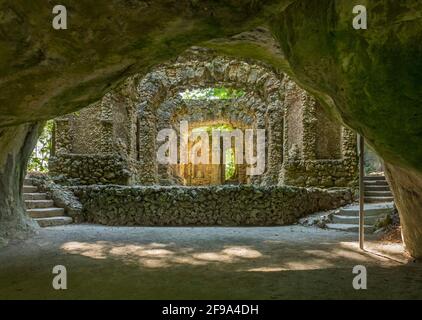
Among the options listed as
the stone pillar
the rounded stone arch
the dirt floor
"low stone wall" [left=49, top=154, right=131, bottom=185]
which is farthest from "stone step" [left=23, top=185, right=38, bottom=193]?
the rounded stone arch

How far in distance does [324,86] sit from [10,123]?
3277 mm

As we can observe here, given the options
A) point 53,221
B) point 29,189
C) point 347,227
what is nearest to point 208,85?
point 29,189

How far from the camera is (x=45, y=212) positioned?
827cm

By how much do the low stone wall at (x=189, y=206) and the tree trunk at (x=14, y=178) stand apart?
2301 mm

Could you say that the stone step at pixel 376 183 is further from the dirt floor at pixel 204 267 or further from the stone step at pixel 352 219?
the dirt floor at pixel 204 267

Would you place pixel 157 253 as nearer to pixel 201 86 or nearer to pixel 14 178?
pixel 14 178

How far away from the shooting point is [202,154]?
77.8 feet

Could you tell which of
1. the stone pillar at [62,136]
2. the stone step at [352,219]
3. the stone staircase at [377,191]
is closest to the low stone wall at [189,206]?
the stone step at [352,219]

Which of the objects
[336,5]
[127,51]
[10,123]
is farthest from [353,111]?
[10,123]

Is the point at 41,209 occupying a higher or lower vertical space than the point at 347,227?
higher

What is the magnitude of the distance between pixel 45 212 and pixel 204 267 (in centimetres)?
579

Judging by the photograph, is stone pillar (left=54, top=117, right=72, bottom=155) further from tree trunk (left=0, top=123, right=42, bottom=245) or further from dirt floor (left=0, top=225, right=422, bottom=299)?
dirt floor (left=0, top=225, right=422, bottom=299)

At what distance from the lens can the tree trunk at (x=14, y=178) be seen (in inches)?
225

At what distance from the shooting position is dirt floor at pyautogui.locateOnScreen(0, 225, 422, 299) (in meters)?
2.93
